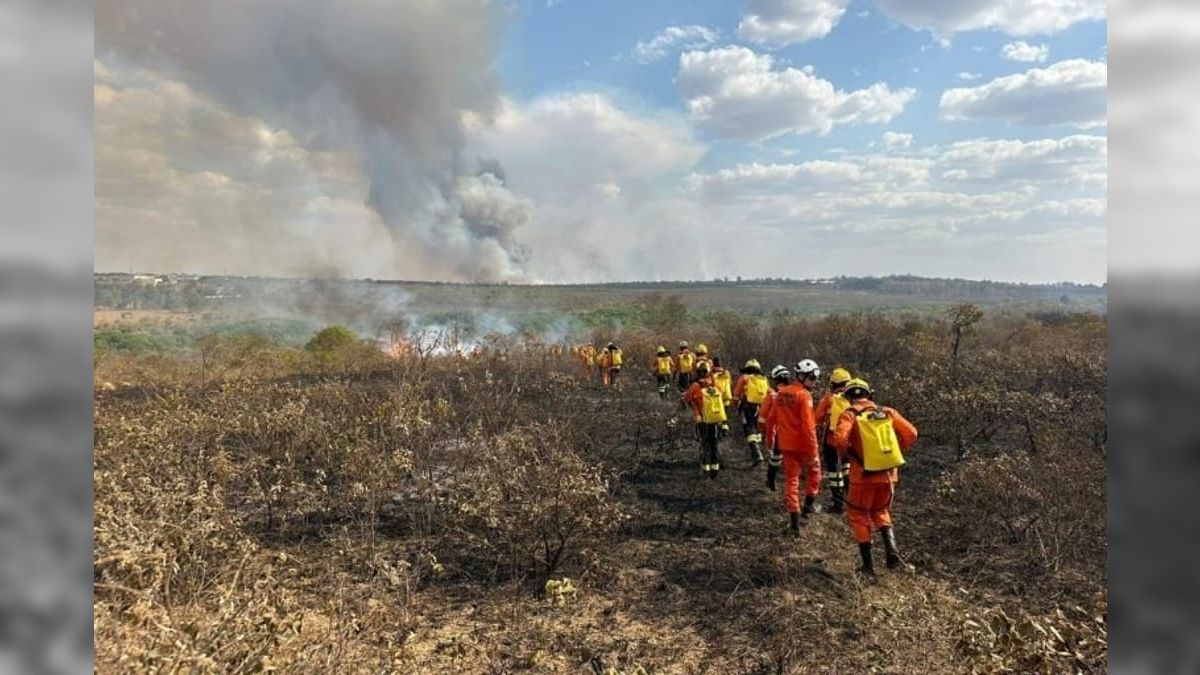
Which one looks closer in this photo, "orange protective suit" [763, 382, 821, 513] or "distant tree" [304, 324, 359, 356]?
"orange protective suit" [763, 382, 821, 513]

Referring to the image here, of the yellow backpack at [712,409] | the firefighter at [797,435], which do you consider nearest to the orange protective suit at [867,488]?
the firefighter at [797,435]

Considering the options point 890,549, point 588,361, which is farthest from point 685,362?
point 890,549

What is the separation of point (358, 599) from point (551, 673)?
1.78 m

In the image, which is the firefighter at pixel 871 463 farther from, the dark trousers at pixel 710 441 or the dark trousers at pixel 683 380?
the dark trousers at pixel 683 380

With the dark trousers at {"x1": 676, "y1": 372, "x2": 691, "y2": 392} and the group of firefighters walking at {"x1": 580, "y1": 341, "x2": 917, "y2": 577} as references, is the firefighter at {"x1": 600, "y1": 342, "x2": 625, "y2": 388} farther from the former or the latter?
the group of firefighters walking at {"x1": 580, "y1": 341, "x2": 917, "y2": 577}

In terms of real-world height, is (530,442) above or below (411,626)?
above

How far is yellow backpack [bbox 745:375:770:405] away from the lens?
34.8 ft

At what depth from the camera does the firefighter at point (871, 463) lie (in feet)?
18.8

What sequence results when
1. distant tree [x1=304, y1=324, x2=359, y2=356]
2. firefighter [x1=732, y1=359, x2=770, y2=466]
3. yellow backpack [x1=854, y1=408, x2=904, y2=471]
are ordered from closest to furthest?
yellow backpack [x1=854, y1=408, x2=904, y2=471]
firefighter [x1=732, y1=359, x2=770, y2=466]
distant tree [x1=304, y1=324, x2=359, y2=356]

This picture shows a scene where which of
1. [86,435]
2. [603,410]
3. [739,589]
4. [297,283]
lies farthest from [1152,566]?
[297,283]

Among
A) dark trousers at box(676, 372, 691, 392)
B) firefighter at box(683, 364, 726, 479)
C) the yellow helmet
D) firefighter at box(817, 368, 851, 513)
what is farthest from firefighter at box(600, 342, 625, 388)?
the yellow helmet

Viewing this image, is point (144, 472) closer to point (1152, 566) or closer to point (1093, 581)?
point (1152, 566)

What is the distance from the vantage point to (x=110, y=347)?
96.0ft

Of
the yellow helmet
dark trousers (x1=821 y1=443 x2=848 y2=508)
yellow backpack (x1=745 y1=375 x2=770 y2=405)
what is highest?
Answer: the yellow helmet
